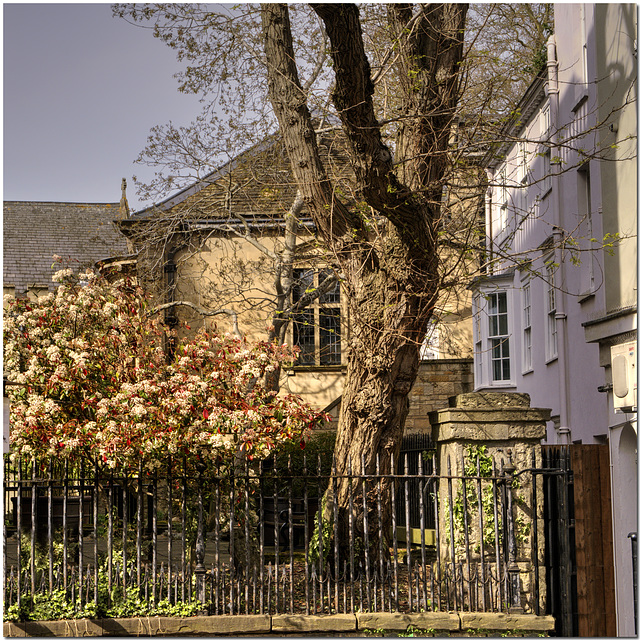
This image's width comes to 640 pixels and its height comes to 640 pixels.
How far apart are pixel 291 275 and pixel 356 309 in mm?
6861

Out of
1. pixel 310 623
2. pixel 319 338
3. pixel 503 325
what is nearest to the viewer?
pixel 310 623

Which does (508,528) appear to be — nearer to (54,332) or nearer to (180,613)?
(180,613)

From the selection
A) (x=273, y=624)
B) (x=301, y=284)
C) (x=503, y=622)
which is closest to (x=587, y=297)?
(x=301, y=284)

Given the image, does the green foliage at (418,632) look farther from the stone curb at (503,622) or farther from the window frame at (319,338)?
the window frame at (319,338)

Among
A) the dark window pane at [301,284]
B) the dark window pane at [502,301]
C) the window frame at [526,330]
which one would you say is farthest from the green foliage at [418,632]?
the dark window pane at [502,301]

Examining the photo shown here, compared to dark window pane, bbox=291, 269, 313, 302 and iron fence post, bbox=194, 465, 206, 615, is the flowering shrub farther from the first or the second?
dark window pane, bbox=291, 269, 313, 302

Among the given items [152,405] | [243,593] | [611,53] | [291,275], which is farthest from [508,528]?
[291,275]

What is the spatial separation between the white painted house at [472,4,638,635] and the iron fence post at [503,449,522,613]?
1.20 m

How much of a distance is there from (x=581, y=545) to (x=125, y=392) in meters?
4.46

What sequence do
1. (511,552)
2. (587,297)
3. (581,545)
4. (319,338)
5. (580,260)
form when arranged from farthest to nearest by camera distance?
(319,338)
(587,297)
(580,260)
(581,545)
(511,552)

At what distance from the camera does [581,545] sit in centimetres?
725

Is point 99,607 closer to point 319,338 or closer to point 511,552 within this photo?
point 511,552

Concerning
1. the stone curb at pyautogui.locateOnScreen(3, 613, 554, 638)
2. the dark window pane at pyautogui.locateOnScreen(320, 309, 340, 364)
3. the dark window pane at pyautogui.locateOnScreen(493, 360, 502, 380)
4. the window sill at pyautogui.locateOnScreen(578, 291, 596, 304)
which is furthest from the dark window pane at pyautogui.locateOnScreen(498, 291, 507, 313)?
the stone curb at pyautogui.locateOnScreen(3, 613, 554, 638)

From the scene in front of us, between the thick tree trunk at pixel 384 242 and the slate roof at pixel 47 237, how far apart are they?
14311 mm
